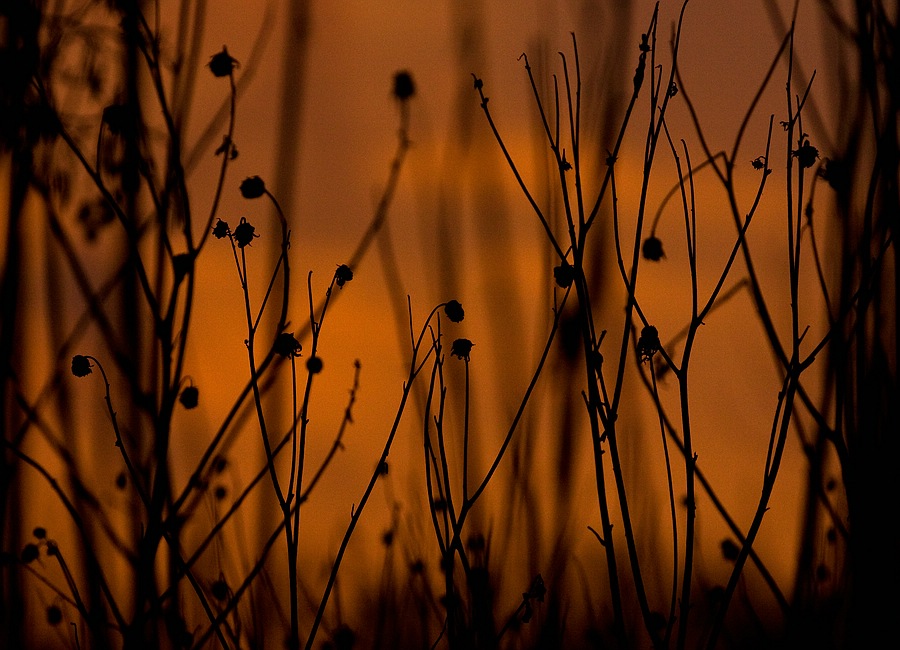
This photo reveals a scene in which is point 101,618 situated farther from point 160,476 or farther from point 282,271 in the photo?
point 282,271

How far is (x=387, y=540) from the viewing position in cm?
285

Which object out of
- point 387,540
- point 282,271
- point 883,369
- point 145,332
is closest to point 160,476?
point 145,332

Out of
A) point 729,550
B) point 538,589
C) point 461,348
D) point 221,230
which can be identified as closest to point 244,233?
point 221,230

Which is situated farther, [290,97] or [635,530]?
[635,530]

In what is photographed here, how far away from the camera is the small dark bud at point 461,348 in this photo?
7.89 ft

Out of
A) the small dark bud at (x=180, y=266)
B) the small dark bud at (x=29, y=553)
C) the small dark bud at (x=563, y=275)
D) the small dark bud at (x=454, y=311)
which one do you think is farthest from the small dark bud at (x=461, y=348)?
the small dark bud at (x=29, y=553)

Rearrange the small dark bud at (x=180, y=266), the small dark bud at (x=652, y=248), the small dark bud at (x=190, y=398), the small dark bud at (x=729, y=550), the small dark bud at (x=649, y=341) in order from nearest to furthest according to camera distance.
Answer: the small dark bud at (x=180, y=266)
the small dark bud at (x=649, y=341)
the small dark bud at (x=190, y=398)
the small dark bud at (x=652, y=248)
the small dark bud at (x=729, y=550)

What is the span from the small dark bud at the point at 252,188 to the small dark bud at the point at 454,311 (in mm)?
539

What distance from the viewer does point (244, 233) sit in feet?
7.77

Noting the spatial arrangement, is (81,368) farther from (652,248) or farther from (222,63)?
(652,248)

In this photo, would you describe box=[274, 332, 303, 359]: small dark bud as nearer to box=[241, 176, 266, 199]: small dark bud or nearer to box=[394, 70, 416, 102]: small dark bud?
box=[241, 176, 266, 199]: small dark bud

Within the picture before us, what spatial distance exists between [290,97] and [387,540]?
4.14 ft

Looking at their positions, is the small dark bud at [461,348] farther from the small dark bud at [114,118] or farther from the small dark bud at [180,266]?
the small dark bud at [114,118]

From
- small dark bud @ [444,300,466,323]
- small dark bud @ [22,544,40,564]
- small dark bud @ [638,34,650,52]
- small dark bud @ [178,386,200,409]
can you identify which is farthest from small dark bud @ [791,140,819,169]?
small dark bud @ [22,544,40,564]
